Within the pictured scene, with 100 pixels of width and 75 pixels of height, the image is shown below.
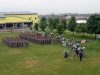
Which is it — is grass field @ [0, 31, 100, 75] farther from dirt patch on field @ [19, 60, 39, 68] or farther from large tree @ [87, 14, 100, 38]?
large tree @ [87, 14, 100, 38]

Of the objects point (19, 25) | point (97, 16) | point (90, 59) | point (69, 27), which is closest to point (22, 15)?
point (19, 25)

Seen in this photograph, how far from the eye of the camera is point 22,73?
17.2m

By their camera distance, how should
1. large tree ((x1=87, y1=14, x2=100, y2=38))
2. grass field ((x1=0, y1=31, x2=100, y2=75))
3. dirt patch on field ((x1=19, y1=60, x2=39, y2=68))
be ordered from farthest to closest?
large tree ((x1=87, y1=14, x2=100, y2=38)), dirt patch on field ((x1=19, y1=60, x2=39, y2=68)), grass field ((x1=0, y1=31, x2=100, y2=75))

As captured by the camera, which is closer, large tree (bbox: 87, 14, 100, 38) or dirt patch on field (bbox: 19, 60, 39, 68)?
dirt patch on field (bbox: 19, 60, 39, 68)

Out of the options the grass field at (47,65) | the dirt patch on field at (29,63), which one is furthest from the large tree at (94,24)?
the dirt patch on field at (29,63)

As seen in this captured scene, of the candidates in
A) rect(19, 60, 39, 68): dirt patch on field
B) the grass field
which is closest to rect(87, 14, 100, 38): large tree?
the grass field

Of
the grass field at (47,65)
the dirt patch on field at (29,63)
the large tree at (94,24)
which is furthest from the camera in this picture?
the large tree at (94,24)

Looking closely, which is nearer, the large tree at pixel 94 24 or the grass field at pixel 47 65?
the grass field at pixel 47 65

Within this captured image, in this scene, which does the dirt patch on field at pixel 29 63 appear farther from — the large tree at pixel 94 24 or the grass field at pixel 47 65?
the large tree at pixel 94 24

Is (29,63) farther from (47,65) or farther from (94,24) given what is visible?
(94,24)

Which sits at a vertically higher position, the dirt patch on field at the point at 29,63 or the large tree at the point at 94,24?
the large tree at the point at 94,24

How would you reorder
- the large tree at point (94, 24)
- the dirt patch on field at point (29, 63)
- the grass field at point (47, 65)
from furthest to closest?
1. the large tree at point (94, 24)
2. the dirt patch on field at point (29, 63)
3. the grass field at point (47, 65)

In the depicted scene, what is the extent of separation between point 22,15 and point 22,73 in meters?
57.5

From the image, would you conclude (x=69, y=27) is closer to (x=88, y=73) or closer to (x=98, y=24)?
(x=98, y=24)
